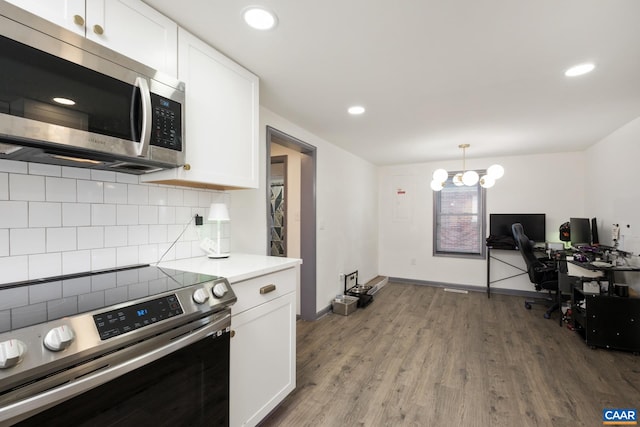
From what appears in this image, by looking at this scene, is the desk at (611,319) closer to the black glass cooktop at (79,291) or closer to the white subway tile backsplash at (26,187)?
the black glass cooktop at (79,291)

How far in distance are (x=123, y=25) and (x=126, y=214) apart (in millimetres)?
888

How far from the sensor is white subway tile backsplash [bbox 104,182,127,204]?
1.47m

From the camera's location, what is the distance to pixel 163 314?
1056mm

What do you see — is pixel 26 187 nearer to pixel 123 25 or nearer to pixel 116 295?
pixel 116 295

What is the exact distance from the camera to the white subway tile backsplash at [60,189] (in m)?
1.27

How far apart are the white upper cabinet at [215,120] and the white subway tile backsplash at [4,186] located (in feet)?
1.71

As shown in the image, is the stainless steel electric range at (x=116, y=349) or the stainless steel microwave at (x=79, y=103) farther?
the stainless steel microwave at (x=79, y=103)

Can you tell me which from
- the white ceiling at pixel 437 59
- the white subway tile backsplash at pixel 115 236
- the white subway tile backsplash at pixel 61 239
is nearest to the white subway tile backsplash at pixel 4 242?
the white subway tile backsplash at pixel 61 239

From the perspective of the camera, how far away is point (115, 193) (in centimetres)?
150

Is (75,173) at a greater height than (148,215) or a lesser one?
greater

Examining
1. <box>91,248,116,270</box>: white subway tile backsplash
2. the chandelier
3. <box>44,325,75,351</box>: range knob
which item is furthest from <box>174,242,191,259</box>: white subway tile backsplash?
the chandelier

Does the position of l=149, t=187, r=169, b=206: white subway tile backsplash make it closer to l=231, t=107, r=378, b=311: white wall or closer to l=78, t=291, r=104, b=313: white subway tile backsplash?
l=231, t=107, r=378, b=311: white wall

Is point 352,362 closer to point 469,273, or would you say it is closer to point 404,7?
point 404,7
